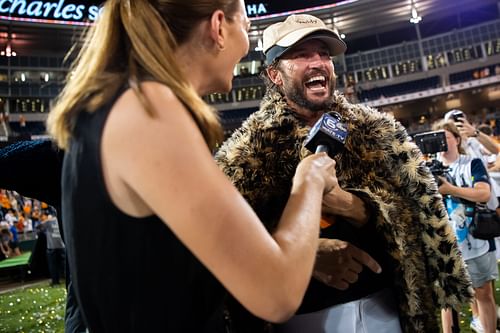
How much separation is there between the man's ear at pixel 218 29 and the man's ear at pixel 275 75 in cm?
97

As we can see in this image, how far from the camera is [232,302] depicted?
163cm

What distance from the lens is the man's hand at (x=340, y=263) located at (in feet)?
5.24

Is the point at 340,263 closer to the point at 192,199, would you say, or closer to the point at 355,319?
the point at 355,319

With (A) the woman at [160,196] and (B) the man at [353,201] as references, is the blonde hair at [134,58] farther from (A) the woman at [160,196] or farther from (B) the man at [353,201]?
(B) the man at [353,201]

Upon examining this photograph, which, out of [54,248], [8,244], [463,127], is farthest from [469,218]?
[8,244]

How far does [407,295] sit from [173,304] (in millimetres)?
1023

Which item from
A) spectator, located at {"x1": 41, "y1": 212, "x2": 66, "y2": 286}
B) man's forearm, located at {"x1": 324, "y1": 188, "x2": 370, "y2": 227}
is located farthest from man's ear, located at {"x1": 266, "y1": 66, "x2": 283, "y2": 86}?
spectator, located at {"x1": 41, "y1": 212, "x2": 66, "y2": 286}

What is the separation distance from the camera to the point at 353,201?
1.63 meters

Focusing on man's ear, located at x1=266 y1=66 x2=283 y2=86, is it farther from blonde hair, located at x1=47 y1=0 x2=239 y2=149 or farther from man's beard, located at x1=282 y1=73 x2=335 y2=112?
blonde hair, located at x1=47 y1=0 x2=239 y2=149

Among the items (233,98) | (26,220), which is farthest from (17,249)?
(233,98)

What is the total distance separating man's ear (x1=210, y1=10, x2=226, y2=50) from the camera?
3.25 ft

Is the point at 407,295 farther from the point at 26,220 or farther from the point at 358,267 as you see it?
the point at 26,220

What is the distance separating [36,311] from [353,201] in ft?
21.1

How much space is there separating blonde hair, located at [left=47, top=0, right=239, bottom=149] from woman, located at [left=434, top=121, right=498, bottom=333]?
2.94m
